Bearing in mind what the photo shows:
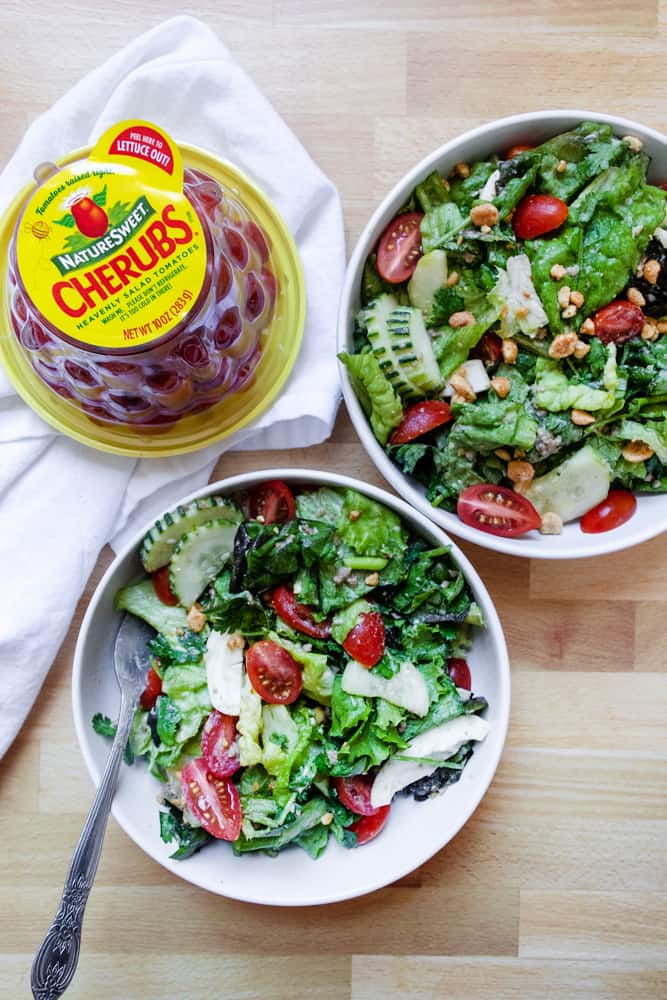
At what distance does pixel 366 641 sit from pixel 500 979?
2.78 feet

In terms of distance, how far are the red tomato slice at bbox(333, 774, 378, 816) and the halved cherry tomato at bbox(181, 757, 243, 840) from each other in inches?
7.4

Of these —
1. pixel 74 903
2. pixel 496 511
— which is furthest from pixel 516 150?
pixel 74 903

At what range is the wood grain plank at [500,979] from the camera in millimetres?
1781

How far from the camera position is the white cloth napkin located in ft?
5.28

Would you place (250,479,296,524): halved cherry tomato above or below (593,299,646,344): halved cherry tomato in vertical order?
above

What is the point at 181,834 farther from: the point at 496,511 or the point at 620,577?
the point at 620,577

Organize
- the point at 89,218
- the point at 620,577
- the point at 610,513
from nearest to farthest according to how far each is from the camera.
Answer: the point at 89,218, the point at 610,513, the point at 620,577

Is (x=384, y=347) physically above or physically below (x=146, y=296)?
below

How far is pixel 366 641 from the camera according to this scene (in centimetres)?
153

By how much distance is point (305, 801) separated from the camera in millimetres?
1576

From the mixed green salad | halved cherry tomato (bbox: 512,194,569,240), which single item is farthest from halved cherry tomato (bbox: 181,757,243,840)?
halved cherry tomato (bbox: 512,194,569,240)

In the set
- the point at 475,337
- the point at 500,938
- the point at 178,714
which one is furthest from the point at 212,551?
the point at 500,938

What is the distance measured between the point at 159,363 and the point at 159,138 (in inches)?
14.1

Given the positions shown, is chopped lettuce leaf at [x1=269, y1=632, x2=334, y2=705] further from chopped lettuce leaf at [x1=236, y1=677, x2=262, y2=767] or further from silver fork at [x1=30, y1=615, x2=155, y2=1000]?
silver fork at [x1=30, y1=615, x2=155, y2=1000]
